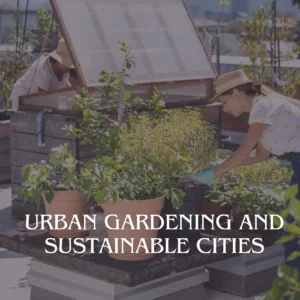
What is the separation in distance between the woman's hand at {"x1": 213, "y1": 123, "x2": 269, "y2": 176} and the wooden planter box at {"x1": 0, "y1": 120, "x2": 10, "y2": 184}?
4032 millimetres

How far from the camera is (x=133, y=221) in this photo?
3.56 meters

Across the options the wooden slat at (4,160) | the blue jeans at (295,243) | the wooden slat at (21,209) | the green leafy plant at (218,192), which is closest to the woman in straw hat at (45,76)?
the wooden slat at (21,209)

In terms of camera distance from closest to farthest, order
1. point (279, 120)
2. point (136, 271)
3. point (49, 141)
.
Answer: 1. point (136, 271)
2. point (279, 120)
3. point (49, 141)

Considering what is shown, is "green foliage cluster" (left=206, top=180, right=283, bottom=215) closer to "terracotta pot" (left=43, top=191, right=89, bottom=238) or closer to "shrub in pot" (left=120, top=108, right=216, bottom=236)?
"shrub in pot" (left=120, top=108, right=216, bottom=236)

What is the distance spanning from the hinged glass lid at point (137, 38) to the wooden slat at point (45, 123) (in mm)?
375

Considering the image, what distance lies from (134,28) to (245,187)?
7.37 feet

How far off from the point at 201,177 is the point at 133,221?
20.3 inches

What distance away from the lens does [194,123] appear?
394 centimetres

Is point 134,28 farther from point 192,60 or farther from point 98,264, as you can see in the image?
point 98,264

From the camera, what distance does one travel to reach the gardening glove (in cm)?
387

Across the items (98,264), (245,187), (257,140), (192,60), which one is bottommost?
(98,264)

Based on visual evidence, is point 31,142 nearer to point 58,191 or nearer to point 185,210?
point 58,191

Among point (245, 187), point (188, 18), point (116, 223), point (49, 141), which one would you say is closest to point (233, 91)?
point (245, 187)

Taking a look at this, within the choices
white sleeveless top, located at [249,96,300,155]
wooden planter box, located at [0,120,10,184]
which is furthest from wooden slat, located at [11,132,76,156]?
white sleeveless top, located at [249,96,300,155]
